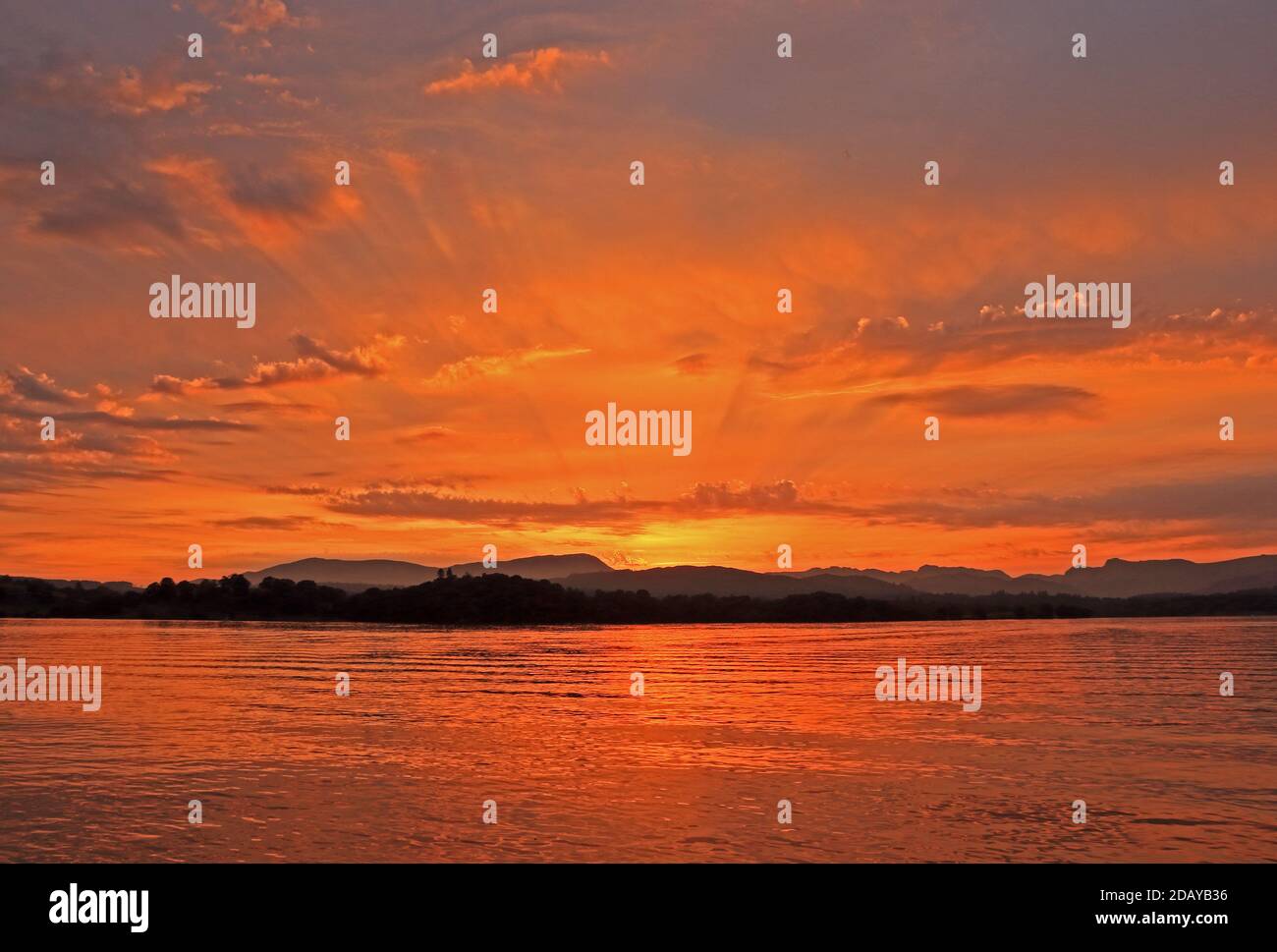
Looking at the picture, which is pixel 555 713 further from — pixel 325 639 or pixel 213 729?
pixel 325 639

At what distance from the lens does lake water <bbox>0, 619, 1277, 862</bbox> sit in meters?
25.3

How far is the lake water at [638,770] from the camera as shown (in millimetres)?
25312

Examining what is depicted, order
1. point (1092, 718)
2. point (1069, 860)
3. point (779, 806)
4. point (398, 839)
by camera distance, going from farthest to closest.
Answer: point (1092, 718), point (779, 806), point (398, 839), point (1069, 860)

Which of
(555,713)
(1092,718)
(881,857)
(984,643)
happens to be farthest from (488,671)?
(984,643)

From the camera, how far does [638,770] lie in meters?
35.0

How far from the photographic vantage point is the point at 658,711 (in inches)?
2090

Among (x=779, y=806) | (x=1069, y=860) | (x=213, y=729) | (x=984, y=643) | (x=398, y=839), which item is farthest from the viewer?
(x=984, y=643)
